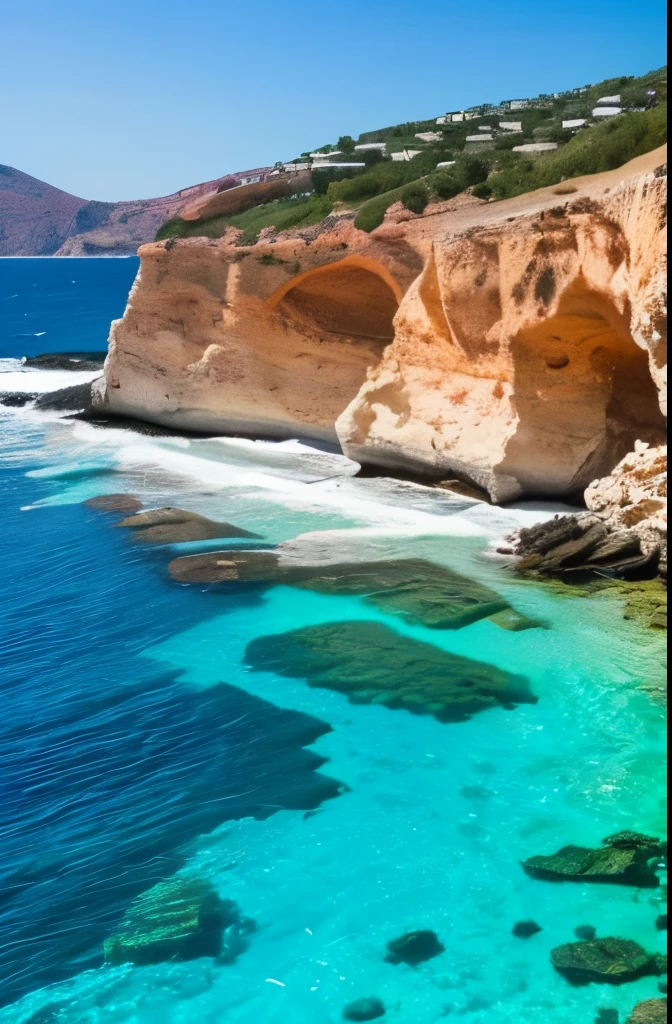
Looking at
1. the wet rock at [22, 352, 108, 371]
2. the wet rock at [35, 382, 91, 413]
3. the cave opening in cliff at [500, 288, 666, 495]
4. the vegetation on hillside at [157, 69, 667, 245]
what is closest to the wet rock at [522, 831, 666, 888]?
the cave opening in cliff at [500, 288, 666, 495]

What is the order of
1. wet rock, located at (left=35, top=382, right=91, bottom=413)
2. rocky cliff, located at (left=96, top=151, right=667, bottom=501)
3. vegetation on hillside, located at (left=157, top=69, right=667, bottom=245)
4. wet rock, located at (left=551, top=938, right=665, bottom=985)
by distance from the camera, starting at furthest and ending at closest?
wet rock, located at (left=35, top=382, right=91, bottom=413), vegetation on hillside, located at (left=157, top=69, right=667, bottom=245), rocky cliff, located at (left=96, top=151, right=667, bottom=501), wet rock, located at (left=551, top=938, right=665, bottom=985)

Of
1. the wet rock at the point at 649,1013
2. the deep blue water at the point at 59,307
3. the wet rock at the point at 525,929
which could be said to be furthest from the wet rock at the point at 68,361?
the wet rock at the point at 649,1013

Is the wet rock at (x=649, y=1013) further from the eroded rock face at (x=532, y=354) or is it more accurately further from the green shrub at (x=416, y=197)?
the green shrub at (x=416, y=197)

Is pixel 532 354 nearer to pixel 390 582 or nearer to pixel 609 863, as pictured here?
pixel 390 582

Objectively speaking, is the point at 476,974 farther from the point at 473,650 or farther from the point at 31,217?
the point at 31,217

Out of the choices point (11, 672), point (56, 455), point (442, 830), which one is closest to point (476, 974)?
point (442, 830)

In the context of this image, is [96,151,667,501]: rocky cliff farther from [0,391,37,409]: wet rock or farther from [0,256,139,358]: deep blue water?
[0,256,139,358]: deep blue water
